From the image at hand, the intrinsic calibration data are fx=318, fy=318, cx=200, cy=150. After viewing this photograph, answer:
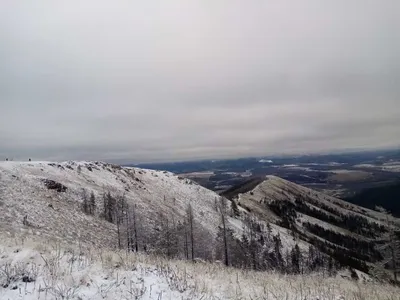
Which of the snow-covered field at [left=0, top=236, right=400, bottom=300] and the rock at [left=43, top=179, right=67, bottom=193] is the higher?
the snow-covered field at [left=0, top=236, right=400, bottom=300]

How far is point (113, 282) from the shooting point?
6.75 meters

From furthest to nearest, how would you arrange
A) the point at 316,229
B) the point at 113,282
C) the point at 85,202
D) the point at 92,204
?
Answer: the point at 316,229
the point at 92,204
the point at 85,202
the point at 113,282

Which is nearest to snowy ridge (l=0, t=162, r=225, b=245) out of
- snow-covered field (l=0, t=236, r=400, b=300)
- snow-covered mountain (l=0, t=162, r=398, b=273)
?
snow-covered mountain (l=0, t=162, r=398, b=273)

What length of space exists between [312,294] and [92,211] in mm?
50627

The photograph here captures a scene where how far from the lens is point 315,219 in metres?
190

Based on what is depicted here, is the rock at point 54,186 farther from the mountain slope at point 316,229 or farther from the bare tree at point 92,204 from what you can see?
the mountain slope at point 316,229

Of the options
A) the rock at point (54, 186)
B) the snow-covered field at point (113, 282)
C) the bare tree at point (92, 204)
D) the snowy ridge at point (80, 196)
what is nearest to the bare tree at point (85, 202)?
the bare tree at point (92, 204)

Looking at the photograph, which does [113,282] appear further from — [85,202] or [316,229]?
[316,229]

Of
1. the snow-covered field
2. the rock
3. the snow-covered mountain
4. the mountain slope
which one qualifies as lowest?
the mountain slope

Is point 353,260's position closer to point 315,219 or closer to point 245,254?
point 315,219

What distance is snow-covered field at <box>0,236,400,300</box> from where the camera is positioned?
6277mm

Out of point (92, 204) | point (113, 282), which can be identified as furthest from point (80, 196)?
point (113, 282)

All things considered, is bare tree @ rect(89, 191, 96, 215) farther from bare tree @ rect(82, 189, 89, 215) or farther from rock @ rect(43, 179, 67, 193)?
rock @ rect(43, 179, 67, 193)

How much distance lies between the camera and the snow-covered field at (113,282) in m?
6.28
